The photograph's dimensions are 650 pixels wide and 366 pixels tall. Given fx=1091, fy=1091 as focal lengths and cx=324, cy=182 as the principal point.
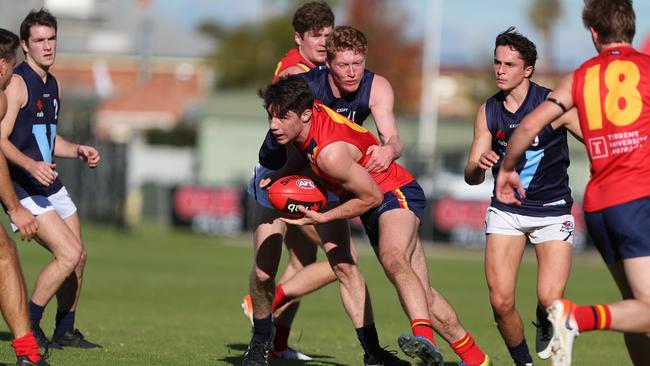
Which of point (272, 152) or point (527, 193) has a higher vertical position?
point (272, 152)

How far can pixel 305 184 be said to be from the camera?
25.7 feet

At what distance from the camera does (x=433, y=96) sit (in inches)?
1860

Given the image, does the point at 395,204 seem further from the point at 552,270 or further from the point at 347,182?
the point at 552,270

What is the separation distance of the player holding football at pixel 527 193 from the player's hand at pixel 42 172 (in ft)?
10.7

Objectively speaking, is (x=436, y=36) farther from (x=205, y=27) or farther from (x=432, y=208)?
(x=205, y=27)

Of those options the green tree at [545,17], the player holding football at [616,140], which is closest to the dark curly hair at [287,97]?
the player holding football at [616,140]

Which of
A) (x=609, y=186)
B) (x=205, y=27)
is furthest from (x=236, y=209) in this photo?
(x=205, y=27)

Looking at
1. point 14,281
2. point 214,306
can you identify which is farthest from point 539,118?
point 214,306

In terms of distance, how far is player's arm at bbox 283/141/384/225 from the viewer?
7383mm

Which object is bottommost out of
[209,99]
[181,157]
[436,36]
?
[181,157]

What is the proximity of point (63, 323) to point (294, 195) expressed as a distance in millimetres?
2922

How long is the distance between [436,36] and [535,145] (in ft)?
125

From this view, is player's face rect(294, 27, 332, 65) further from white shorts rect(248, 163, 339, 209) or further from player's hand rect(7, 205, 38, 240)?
player's hand rect(7, 205, 38, 240)

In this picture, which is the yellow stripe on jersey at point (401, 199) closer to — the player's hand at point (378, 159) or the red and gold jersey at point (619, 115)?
the player's hand at point (378, 159)
